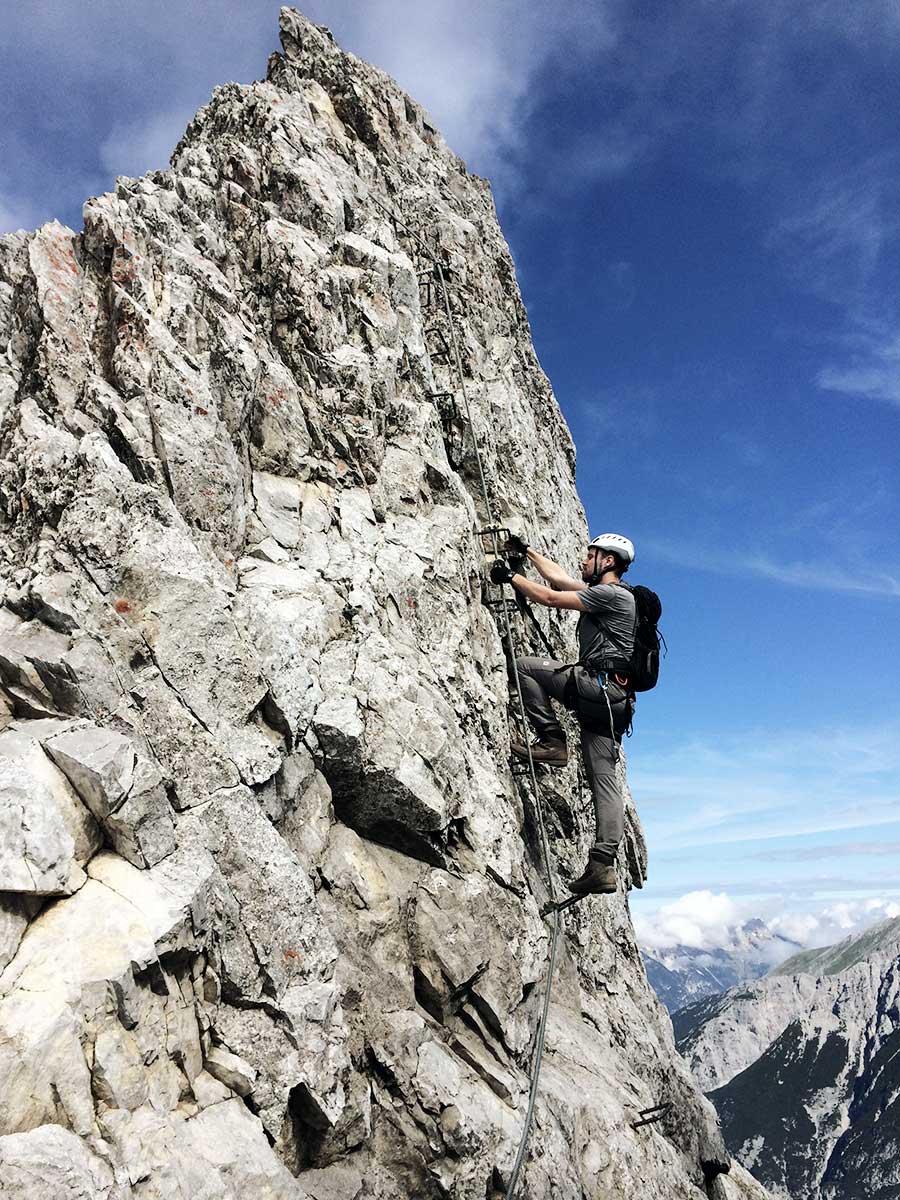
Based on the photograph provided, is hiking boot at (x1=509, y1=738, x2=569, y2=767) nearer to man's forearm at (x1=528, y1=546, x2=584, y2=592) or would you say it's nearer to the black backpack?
the black backpack

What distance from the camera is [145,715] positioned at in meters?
9.44

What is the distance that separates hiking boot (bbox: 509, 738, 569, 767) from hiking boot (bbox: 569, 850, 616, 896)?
2508 mm

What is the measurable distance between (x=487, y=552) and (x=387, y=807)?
884cm

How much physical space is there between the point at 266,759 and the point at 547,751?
25.1 ft

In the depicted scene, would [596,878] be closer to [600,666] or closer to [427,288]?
[600,666]

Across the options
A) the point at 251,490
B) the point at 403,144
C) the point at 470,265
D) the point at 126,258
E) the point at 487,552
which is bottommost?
the point at 251,490

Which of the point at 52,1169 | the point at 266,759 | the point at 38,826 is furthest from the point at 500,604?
the point at 52,1169

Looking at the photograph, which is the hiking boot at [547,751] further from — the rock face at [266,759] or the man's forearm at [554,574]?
the man's forearm at [554,574]

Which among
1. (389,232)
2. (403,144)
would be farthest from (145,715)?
(403,144)

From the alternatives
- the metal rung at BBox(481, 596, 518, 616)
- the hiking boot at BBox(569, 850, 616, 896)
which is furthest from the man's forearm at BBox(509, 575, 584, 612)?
the hiking boot at BBox(569, 850, 616, 896)

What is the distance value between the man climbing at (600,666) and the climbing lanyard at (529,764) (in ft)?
3.88

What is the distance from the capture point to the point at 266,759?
10.1 m

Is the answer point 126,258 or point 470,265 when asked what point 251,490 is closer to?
point 126,258

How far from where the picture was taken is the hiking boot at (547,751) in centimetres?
1588
